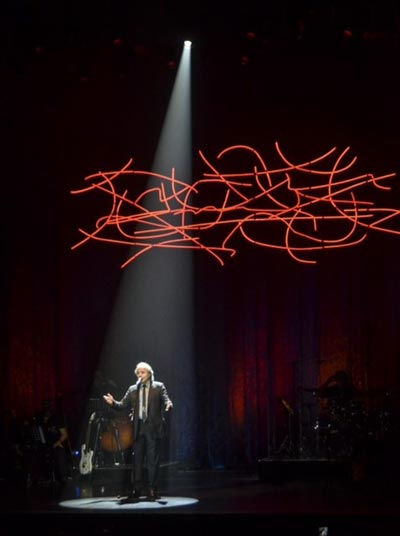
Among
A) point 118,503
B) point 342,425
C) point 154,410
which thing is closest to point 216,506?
point 118,503

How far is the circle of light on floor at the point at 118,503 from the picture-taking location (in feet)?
28.5

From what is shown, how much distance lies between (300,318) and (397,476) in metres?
2.94

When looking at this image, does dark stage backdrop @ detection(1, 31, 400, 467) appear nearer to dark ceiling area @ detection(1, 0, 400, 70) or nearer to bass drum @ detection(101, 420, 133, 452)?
dark ceiling area @ detection(1, 0, 400, 70)

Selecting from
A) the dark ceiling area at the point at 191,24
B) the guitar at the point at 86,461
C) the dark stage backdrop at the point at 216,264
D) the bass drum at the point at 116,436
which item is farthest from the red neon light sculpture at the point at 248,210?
the guitar at the point at 86,461

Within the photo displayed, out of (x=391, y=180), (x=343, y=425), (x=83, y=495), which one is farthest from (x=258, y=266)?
(x=83, y=495)

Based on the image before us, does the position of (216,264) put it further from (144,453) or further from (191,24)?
(144,453)

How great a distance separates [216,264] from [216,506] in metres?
5.24

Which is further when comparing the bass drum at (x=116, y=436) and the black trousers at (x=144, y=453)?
the bass drum at (x=116, y=436)

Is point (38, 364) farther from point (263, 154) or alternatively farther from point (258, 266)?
point (263, 154)

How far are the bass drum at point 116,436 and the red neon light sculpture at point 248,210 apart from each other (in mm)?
2593

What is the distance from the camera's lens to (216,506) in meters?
8.60

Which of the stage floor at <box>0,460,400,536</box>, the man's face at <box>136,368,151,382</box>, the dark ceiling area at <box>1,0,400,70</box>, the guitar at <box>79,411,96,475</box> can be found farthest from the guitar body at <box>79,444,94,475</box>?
the dark ceiling area at <box>1,0,400,70</box>

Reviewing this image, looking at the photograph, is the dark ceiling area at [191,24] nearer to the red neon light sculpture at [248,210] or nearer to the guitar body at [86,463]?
the red neon light sculpture at [248,210]

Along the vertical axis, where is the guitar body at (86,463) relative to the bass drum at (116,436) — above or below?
below
